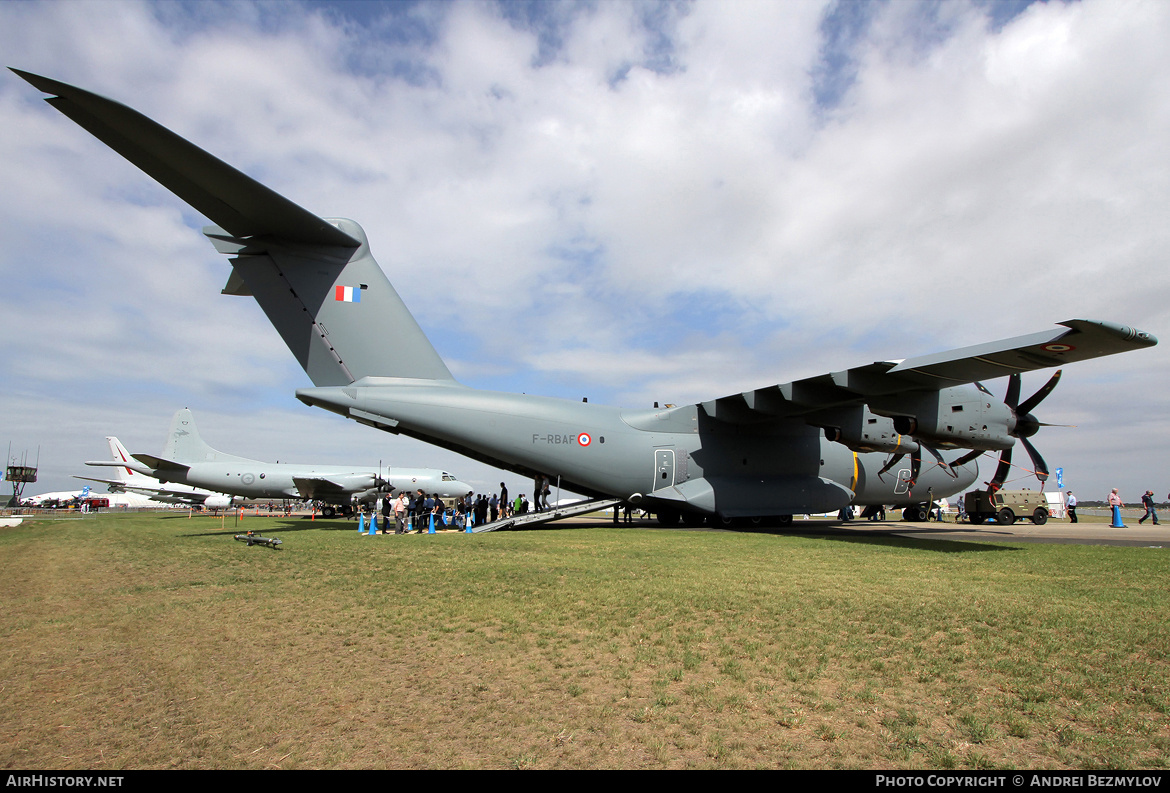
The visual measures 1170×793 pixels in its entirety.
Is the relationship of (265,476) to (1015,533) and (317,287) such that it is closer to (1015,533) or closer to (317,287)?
(317,287)

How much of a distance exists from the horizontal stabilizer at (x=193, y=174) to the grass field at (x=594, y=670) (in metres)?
5.73

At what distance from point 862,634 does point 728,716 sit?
6.25 feet

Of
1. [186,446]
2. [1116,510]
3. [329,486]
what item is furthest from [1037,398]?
[186,446]

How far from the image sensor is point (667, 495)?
1642 centimetres

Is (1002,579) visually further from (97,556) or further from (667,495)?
(97,556)

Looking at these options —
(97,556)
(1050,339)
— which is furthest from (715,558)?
(97,556)

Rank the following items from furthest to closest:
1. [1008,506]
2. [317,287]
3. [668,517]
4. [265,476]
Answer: [265,476]
[1008,506]
[668,517]
[317,287]

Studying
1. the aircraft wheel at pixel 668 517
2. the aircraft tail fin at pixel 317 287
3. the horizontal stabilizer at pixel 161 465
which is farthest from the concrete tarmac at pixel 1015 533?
the horizontal stabilizer at pixel 161 465

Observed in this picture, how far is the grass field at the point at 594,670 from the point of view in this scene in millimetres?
2646

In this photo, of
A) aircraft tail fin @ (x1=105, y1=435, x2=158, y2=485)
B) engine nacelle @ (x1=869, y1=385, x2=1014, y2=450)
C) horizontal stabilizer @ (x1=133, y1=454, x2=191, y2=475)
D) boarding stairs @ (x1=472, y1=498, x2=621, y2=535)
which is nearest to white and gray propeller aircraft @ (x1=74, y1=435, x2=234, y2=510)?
aircraft tail fin @ (x1=105, y1=435, x2=158, y2=485)

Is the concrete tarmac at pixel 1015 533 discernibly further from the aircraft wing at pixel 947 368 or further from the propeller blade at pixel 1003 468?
the aircraft wing at pixel 947 368

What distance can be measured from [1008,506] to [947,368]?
1312 centimetres

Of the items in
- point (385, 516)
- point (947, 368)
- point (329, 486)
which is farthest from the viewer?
point (329, 486)

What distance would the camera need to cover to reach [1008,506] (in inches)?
832
